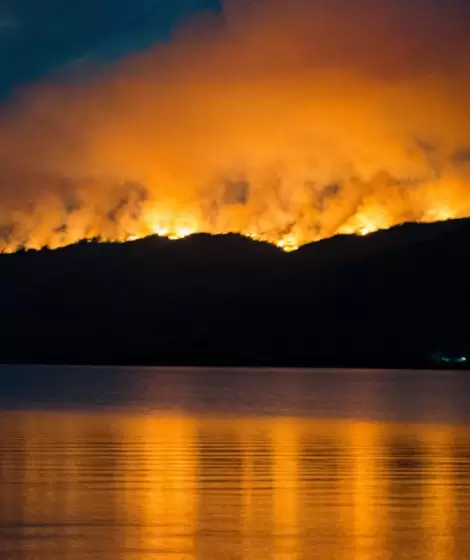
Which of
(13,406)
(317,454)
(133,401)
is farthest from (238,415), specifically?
(317,454)

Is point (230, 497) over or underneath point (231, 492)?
underneath

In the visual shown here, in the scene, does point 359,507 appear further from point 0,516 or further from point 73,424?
point 73,424

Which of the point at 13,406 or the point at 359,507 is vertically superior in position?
the point at 13,406

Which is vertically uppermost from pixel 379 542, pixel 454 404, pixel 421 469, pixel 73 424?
pixel 454 404

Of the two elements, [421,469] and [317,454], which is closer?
[421,469]

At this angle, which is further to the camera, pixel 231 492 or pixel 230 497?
pixel 231 492

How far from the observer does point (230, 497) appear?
36.8 meters

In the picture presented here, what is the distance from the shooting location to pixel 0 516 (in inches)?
1288

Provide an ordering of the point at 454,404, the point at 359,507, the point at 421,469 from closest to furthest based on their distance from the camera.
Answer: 1. the point at 359,507
2. the point at 421,469
3. the point at 454,404

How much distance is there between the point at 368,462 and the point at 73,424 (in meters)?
25.4

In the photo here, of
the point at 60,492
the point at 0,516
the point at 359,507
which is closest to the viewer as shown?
the point at 0,516

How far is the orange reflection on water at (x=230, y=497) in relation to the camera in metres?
29.2

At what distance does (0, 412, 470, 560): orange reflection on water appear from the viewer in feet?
95.8

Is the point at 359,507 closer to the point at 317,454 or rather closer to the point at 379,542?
the point at 379,542
